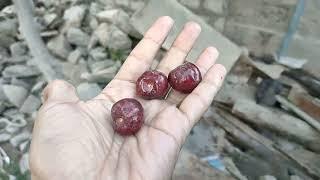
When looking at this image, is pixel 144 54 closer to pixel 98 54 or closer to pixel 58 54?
pixel 98 54

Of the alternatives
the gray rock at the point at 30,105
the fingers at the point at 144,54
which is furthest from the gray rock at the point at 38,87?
the fingers at the point at 144,54

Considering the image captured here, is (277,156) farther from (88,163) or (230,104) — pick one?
(88,163)

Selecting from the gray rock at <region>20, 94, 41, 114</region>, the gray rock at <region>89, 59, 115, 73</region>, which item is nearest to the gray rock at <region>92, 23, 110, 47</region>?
the gray rock at <region>89, 59, 115, 73</region>

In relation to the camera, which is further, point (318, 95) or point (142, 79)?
point (318, 95)

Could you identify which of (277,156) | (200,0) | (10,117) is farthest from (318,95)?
(10,117)

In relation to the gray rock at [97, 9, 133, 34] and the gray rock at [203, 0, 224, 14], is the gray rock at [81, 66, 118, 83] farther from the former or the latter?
the gray rock at [203, 0, 224, 14]

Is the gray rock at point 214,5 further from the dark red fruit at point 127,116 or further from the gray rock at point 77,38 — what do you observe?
the dark red fruit at point 127,116

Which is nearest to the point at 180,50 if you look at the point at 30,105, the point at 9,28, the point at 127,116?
the point at 127,116

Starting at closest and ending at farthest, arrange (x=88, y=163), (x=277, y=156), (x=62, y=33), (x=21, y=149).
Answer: (x=88, y=163), (x=277, y=156), (x=21, y=149), (x=62, y=33)
